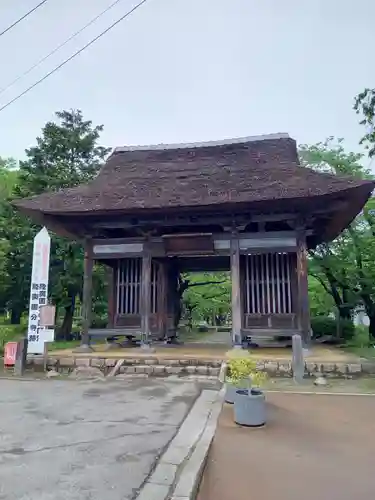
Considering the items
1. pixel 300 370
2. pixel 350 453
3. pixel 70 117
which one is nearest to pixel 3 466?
pixel 350 453

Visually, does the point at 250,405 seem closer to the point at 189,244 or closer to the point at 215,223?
the point at 189,244

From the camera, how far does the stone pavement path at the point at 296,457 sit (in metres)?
3.46

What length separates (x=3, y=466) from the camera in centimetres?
363

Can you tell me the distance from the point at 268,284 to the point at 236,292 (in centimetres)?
142

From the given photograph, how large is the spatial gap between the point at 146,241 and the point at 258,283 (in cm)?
350

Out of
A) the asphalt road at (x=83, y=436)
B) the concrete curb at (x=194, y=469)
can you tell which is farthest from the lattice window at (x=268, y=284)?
the concrete curb at (x=194, y=469)

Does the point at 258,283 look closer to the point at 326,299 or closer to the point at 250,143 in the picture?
the point at 250,143

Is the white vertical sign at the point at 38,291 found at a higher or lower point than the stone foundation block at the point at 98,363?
higher

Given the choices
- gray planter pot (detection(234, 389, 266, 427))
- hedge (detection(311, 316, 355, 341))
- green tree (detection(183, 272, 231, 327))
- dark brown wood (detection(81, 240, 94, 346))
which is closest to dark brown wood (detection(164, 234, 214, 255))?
dark brown wood (detection(81, 240, 94, 346))

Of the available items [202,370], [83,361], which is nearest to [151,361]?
[202,370]

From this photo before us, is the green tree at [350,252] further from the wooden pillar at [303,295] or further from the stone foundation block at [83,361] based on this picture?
the stone foundation block at [83,361]

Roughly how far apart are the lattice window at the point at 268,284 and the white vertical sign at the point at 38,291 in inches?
220

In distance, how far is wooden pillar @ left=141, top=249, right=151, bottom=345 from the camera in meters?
11.2

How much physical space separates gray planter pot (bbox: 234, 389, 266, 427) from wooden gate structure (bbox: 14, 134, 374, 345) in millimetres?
5085
